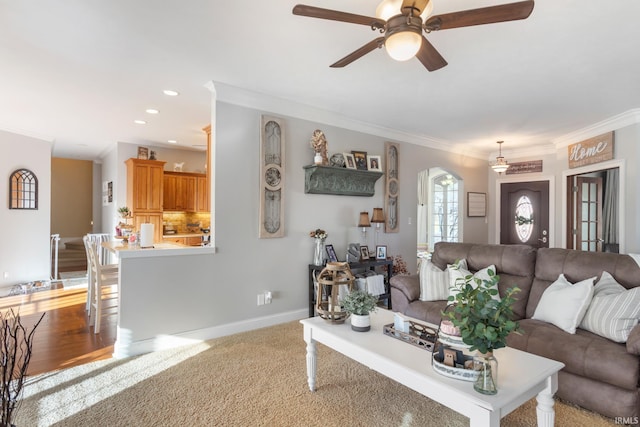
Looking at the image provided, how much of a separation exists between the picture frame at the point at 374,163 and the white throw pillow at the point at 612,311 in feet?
9.30

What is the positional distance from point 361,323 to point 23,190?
6.46m

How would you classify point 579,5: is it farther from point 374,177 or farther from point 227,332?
point 227,332

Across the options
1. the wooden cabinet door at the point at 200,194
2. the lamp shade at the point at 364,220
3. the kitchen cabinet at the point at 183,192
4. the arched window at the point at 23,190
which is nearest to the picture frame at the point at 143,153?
the kitchen cabinet at the point at 183,192

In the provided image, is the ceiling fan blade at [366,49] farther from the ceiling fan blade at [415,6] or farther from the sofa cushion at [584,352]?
the sofa cushion at [584,352]

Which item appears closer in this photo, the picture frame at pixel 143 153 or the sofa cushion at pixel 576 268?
the sofa cushion at pixel 576 268

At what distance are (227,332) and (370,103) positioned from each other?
2982 mm

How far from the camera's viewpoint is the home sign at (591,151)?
462cm

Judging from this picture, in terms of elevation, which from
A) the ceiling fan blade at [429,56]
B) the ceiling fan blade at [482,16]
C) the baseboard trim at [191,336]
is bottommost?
the baseboard trim at [191,336]

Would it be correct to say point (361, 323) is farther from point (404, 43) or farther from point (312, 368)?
point (404, 43)

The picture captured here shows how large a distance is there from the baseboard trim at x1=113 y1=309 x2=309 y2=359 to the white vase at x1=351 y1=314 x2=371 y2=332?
1.84m

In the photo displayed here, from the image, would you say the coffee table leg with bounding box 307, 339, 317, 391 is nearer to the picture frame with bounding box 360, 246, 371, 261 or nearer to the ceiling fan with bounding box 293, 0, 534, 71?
the ceiling fan with bounding box 293, 0, 534, 71

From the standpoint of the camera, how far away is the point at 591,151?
496cm

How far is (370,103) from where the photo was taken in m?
3.91

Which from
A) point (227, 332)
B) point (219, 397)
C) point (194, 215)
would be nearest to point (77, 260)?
point (194, 215)
